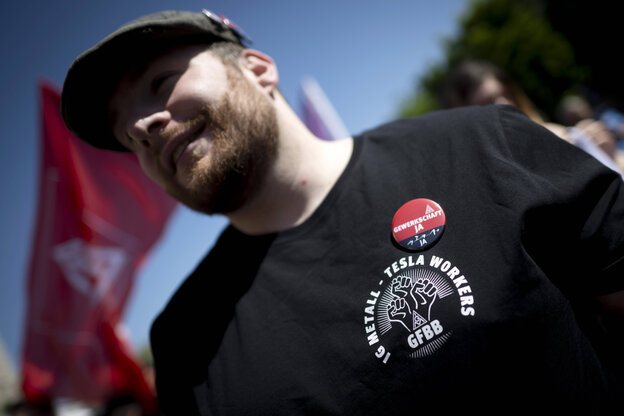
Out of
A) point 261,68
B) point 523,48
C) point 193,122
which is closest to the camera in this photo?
point 193,122

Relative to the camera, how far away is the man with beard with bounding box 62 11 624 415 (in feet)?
3.36

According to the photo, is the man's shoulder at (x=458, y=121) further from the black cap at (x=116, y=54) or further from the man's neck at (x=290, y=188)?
the black cap at (x=116, y=54)

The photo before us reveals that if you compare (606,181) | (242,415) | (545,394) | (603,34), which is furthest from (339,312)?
(603,34)

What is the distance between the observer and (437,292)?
1.05 meters

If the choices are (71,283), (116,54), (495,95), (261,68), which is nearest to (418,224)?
(261,68)

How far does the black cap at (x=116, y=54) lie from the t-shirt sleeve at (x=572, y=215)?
115 centimetres

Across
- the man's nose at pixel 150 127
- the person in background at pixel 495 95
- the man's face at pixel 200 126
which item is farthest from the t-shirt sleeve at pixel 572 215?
the person in background at pixel 495 95

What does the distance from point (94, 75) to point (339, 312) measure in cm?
121

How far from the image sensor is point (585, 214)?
3.66 ft

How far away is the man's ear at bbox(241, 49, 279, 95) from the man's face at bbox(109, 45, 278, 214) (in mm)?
109

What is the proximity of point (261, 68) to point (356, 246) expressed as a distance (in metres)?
0.89

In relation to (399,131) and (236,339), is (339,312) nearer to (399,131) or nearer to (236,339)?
(236,339)

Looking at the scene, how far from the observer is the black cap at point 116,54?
1387 mm

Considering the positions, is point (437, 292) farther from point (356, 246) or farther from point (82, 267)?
point (82, 267)
